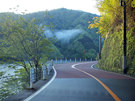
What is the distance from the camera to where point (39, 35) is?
61.2 feet

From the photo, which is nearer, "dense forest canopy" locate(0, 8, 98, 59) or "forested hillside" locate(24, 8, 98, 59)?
"dense forest canopy" locate(0, 8, 98, 59)

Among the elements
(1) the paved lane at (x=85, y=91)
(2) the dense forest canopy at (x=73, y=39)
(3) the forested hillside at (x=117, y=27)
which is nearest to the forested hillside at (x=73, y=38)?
(2) the dense forest canopy at (x=73, y=39)

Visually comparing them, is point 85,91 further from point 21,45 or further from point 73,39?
point 73,39

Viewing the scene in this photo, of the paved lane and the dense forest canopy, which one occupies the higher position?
the dense forest canopy

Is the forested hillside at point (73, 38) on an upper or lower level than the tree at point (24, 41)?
upper

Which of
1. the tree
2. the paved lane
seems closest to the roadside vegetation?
the tree

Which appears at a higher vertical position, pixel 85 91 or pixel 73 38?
pixel 73 38

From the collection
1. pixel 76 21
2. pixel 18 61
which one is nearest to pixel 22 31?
pixel 18 61

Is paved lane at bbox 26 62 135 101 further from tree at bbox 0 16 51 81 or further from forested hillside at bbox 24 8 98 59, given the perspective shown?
forested hillside at bbox 24 8 98 59

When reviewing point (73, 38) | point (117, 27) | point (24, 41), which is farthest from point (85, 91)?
point (73, 38)

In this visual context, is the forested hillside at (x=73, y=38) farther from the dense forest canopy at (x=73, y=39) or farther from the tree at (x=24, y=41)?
the tree at (x=24, y=41)

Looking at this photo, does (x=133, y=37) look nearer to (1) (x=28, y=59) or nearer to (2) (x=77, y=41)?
(1) (x=28, y=59)

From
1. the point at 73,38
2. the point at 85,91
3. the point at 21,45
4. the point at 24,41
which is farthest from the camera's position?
the point at 73,38

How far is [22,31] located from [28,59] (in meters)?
3.09
